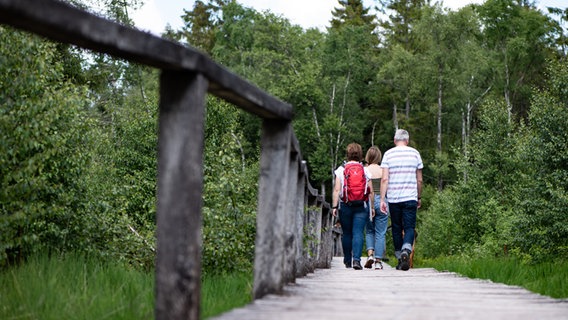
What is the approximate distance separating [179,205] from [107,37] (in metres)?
0.62

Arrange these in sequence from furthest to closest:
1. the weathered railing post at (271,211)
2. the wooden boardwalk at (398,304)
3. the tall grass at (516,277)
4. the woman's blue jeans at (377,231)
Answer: the woman's blue jeans at (377,231), the tall grass at (516,277), the weathered railing post at (271,211), the wooden boardwalk at (398,304)

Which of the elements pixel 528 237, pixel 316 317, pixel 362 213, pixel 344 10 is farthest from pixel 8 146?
pixel 344 10

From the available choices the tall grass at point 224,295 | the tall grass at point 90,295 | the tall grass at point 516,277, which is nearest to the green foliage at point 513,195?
the tall grass at point 516,277

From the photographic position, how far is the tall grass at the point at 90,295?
4.84m

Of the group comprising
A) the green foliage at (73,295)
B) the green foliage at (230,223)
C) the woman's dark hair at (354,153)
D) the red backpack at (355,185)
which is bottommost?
the green foliage at (73,295)

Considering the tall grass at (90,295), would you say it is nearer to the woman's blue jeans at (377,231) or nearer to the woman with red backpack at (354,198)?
the woman with red backpack at (354,198)

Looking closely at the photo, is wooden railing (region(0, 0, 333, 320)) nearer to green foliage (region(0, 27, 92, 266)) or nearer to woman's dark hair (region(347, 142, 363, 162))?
green foliage (region(0, 27, 92, 266))

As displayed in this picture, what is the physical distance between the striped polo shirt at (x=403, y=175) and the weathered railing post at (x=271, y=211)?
489 cm

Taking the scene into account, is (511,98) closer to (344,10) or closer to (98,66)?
(344,10)

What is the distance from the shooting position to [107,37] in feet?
8.38

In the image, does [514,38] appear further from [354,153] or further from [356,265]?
[356,265]

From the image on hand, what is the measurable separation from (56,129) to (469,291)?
7.34 meters

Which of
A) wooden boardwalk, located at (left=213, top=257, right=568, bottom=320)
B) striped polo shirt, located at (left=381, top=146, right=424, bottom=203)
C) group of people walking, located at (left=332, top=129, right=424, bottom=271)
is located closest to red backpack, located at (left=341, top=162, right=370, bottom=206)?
group of people walking, located at (left=332, top=129, right=424, bottom=271)

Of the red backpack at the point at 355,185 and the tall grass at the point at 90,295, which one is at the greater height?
the red backpack at the point at 355,185
